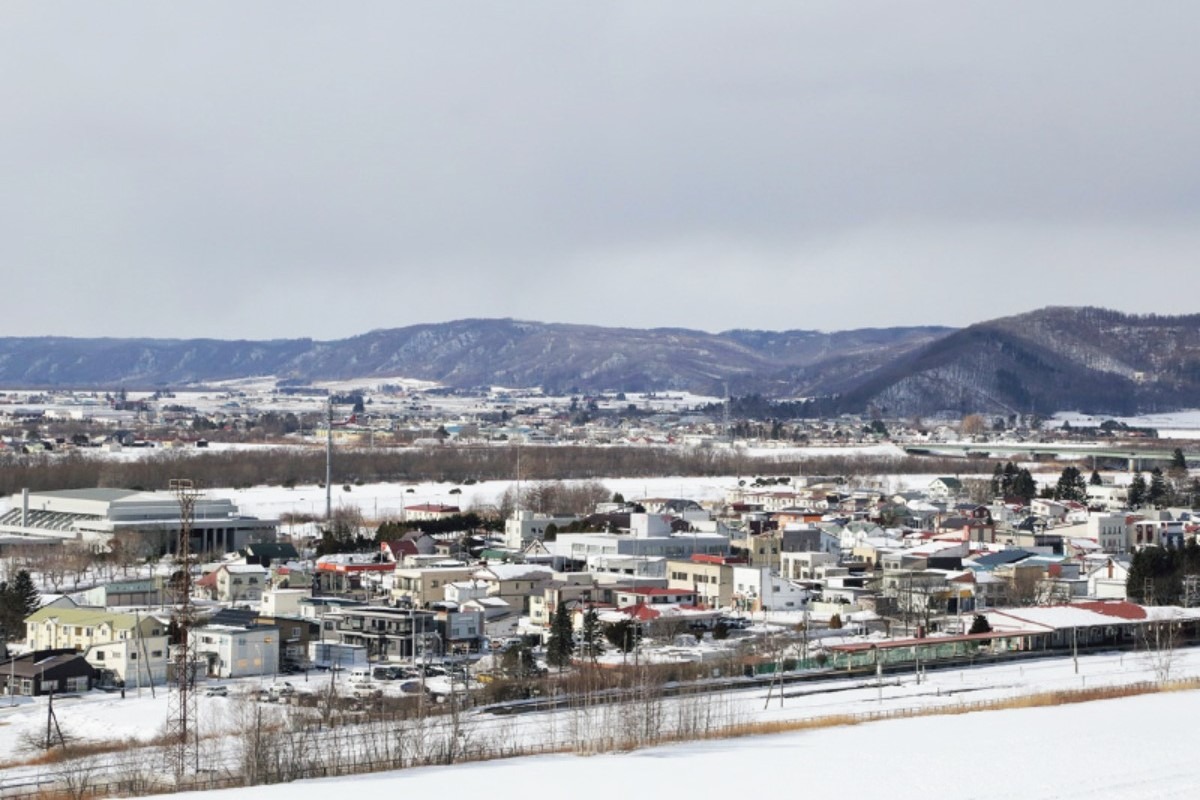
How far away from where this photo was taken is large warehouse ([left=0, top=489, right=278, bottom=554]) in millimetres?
23969

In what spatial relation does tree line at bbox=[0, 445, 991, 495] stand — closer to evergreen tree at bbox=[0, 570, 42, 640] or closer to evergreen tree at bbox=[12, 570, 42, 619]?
evergreen tree at bbox=[12, 570, 42, 619]

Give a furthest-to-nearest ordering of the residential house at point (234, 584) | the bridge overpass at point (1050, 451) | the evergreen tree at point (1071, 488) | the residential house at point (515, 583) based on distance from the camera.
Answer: the bridge overpass at point (1050, 451)
the evergreen tree at point (1071, 488)
the residential house at point (234, 584)
the residential house at point (515, 583)

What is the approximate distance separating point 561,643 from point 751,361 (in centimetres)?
13304

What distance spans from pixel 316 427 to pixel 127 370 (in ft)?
334

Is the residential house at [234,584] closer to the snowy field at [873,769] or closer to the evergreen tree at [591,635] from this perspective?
the evergreen tree at [591,635]

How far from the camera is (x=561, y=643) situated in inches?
564

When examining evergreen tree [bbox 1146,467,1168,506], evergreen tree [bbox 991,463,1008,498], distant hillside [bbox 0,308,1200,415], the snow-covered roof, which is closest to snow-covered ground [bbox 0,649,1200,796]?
the snow-covered roof

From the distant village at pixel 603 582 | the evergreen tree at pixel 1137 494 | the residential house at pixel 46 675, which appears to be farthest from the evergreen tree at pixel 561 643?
the evergreen tree at pixel 1137 494

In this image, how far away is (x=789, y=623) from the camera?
57.4 ft

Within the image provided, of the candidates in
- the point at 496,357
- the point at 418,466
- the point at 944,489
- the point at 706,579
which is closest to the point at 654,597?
the point at 706,579

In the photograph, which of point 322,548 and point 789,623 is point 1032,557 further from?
point 322,548

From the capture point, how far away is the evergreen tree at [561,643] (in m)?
14.2

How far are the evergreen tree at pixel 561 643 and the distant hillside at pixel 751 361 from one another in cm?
6884

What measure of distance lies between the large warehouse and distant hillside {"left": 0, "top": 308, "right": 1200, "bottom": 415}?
5990 cm
